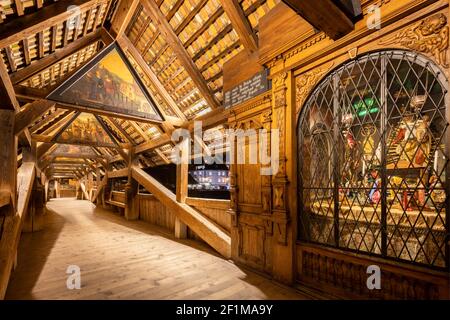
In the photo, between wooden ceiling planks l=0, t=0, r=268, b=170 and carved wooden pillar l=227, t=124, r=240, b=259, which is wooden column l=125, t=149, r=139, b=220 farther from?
carved wooden pillar l=227, t=124, r=240, b=259

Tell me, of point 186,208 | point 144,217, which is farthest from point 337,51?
point 144,217

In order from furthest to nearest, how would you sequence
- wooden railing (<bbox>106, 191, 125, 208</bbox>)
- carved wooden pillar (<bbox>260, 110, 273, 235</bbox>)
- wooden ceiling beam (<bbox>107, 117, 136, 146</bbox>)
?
wooden railing (<bbox>106, 191, 125, 208</bbox>) < wooden ceiling beam (<bbox>107, 117, 136, 146</bbox>) < carved wooden pillar (<bbox>260, 110, 273, 235</bbox>)

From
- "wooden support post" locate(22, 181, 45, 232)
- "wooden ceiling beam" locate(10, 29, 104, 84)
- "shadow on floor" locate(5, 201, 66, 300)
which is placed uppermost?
"wooden ceiling beam" locate(10, 29, 104, 84)

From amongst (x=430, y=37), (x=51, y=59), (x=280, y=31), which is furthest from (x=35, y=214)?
(x=430, y=37)

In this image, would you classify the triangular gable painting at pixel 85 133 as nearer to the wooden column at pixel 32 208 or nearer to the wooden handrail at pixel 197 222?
the wooden column at pixel 32 208

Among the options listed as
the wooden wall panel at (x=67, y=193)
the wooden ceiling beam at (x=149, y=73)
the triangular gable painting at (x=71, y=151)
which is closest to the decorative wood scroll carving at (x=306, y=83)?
the wooden ceiling beam at (x=149, y=73)

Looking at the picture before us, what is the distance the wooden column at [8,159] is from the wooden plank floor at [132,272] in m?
1.22

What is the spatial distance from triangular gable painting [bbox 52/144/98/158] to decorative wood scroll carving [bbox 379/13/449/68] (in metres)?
13.1

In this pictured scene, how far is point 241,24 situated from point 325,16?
230cm

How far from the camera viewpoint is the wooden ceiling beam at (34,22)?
3.09 meters

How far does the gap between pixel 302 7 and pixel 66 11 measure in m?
3.76

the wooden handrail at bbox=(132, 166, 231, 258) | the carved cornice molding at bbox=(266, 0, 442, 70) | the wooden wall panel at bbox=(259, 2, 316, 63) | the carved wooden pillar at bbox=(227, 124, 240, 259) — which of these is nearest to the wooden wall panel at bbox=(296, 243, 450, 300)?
the carved wooden pillar at bbox=(227, 124, 240, 259)

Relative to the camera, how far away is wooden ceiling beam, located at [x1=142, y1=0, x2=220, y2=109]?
212 inches
